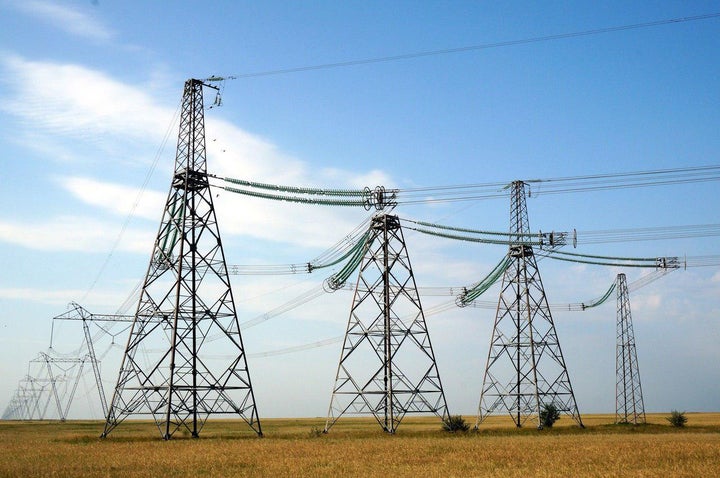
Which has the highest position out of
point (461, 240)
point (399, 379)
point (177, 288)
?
point (461, 240)

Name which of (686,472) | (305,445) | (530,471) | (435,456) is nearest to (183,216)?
(305,445)

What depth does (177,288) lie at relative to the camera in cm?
4572

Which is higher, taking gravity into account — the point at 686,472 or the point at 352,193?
the point at 352,193

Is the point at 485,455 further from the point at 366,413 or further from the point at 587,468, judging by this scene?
the point at 366,413

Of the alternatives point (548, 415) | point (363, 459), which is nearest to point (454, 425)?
point (548, 415)

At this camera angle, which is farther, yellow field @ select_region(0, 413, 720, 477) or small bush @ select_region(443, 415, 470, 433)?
small bush @ select_region(443, 415, 470, 433)

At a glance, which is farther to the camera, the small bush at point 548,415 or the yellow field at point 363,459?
the small bush at point 548,415

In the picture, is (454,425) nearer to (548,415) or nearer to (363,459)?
(548,415)

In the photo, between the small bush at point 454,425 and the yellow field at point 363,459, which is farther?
the small bush at point 454,425

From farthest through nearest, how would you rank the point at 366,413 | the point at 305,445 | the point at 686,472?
the point at 366,413 → the point at 305,445 → the point at 686,472

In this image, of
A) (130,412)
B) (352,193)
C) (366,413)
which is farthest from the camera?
(352,193)

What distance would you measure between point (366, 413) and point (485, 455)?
52.4 feet

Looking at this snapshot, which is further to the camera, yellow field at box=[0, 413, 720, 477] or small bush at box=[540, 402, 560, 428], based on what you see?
small bush at box=[540, 402, 560, 428]

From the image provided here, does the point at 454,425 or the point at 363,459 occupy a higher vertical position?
the point at 363,459
